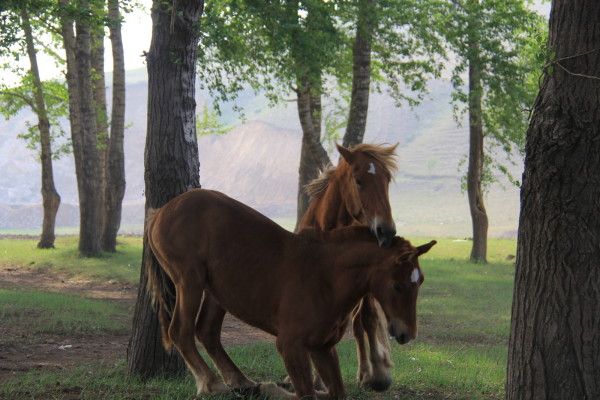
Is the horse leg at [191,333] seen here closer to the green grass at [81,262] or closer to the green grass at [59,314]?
the green grass at [59,314]

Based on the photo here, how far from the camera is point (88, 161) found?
2725cm

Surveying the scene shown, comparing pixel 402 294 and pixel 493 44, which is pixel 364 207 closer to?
pixel 402 294

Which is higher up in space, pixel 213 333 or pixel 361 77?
pixel 361 77

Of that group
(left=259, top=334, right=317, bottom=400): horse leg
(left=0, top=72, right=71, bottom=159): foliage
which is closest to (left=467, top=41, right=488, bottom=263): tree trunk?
(left=0, top=72, right=71, bottom=159): foliage

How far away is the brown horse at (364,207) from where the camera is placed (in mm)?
7488

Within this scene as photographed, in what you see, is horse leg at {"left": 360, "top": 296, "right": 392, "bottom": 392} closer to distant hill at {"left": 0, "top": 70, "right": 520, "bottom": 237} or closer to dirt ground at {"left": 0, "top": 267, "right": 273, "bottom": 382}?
dirt ground at {"left": 0, "top": 267, "right": 273, "bottom": 382}

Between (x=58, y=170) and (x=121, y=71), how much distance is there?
489ft

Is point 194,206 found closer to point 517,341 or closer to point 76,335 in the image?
point 517,341

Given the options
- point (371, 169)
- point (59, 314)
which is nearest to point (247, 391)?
point (371, 169)

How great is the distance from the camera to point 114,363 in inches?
390

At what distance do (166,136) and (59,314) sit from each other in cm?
693

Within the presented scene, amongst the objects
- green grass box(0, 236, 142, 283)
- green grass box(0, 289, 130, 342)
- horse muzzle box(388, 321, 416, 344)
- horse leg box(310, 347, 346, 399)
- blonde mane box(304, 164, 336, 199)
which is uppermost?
blonde mane box(304, 164, 336, 199)

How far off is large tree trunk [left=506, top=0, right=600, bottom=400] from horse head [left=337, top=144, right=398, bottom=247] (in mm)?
1433

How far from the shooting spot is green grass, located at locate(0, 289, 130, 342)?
13188mm
